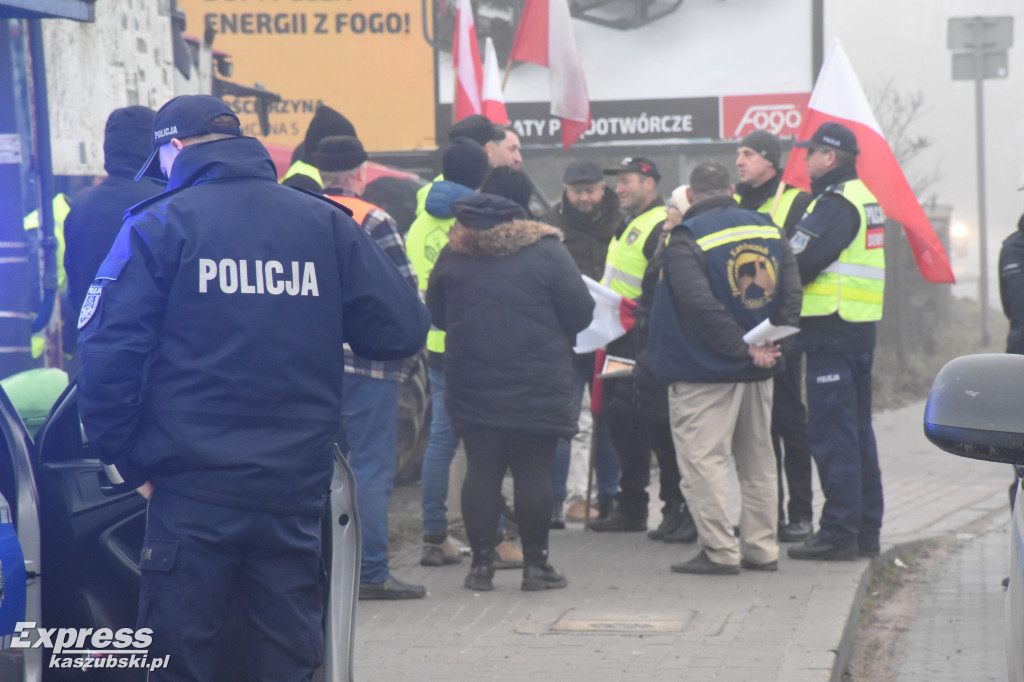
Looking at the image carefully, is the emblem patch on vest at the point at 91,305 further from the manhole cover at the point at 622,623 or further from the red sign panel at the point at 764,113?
the red sign panel at the point at 764,113

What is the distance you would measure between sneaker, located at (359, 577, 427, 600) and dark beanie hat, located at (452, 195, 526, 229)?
1676 millimetres

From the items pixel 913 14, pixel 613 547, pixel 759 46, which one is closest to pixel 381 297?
pixel 613 547

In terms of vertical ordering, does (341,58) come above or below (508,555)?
above

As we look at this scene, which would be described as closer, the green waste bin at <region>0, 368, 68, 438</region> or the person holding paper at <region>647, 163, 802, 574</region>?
the green waste bin at <region>0, 368, 68, 438</region>

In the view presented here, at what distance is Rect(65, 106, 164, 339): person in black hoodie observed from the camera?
18.0 feet

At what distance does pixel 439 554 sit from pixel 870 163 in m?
3.37

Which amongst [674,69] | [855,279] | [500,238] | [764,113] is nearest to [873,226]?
[855,279]

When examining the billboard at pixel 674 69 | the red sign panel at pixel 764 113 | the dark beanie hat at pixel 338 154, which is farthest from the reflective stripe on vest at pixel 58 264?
the red sign panel at pixel 764 113

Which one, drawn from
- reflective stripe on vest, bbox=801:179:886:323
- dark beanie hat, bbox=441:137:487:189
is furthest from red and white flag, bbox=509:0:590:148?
reflective stripe on vest, bbox=801:179:886:323

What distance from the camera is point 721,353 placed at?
647 centimetres

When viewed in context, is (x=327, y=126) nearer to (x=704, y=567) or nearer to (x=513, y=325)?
(x=513, y=325)

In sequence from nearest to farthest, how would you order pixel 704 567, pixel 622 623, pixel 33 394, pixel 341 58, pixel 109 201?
pixel 33 394 < pixel 109 201 < pixel 622 623 < pixel 704 567 < pixel 341 58

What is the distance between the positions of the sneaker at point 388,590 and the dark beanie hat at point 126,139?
6.97ft

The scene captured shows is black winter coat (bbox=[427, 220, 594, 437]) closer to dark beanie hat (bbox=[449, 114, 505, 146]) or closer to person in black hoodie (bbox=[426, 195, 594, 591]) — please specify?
person in black hoodie (bbox=[426, 195, 594, 591])
